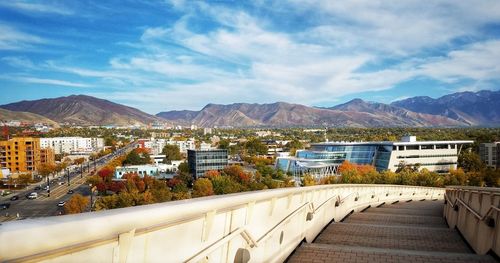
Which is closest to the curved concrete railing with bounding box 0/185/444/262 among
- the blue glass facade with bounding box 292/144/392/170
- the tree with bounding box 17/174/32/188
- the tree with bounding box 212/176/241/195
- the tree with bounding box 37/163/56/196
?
the tree with bounding box 212/176/241/195

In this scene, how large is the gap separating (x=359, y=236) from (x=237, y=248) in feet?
18.0

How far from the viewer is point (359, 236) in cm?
904

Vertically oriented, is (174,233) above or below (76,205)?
above

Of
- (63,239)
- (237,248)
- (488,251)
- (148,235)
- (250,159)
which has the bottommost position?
(250,159)

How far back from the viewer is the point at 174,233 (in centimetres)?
308

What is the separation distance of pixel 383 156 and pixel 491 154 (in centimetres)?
2424

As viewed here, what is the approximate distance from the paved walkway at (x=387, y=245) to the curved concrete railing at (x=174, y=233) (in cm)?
65

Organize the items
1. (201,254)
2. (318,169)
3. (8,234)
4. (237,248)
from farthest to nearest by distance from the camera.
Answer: (318,169), (237,248), (201,254), (8,234)

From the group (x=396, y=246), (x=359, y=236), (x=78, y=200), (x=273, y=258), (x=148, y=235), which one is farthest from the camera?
(x=78, y=200)

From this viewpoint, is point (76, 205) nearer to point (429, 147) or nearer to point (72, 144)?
point (429, 147)

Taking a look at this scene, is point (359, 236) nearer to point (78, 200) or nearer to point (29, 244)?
point (29, 244)

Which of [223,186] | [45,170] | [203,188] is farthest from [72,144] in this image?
[223,186]

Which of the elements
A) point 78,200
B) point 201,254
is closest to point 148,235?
point 201,254

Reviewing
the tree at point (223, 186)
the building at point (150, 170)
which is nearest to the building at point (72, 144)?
the building at point (150, 170)
